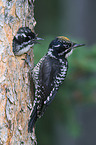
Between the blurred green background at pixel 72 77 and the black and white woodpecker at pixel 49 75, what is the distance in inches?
19.2

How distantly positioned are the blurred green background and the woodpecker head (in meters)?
0.47

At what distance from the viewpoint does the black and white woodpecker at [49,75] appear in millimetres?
3055

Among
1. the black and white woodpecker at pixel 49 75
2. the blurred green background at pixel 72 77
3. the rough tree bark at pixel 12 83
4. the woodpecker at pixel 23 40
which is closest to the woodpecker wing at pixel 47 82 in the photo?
the black and white woodpecker at pixel 49 75

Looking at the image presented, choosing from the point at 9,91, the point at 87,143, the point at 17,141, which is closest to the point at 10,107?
the point at 9,91

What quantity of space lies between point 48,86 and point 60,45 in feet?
1.70

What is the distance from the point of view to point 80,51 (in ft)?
13.7

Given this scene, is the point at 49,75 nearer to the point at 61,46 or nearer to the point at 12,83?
the point at 61,46

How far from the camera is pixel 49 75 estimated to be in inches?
126

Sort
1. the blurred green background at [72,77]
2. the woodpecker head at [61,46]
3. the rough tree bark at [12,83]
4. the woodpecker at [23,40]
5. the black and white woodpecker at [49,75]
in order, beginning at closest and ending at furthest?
the rough tree bark at [12,83] → the woodpecker at [23,40] → the black and white woodpecker at [49,75] → the woodpecker head at [61,46] → the blurred green background at [72,77]

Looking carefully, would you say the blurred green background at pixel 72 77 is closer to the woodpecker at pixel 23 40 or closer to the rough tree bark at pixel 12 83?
the woodpecker at pixel 23 40

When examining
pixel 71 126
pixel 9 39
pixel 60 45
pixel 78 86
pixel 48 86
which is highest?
pixel 9 39

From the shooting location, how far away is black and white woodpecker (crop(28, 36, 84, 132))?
3055mm

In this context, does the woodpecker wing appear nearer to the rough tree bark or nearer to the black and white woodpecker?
the black and white woodpecker

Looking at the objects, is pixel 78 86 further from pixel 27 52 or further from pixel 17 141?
pixel 17 141
